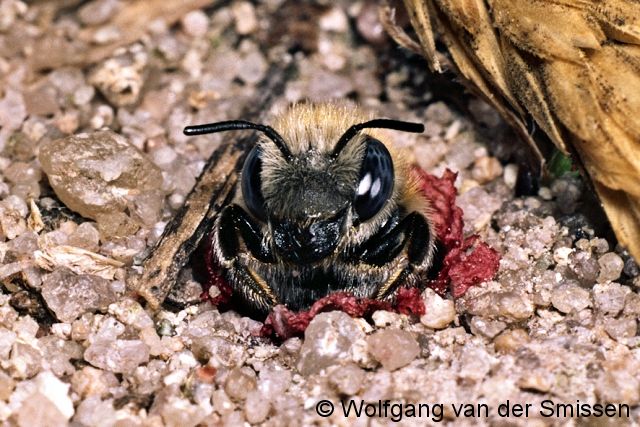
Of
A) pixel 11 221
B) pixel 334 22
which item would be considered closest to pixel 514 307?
pixel 11 221

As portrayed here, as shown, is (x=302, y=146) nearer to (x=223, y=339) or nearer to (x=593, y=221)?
(x=223, y=339)

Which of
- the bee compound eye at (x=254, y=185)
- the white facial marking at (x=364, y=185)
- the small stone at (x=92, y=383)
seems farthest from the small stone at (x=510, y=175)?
the small stone at (x=92, y=383)

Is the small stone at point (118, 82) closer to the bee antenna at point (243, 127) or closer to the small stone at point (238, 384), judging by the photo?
the bee antenna at point (243, 127)

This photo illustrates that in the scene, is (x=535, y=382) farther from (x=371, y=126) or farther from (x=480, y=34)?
(x=480, y=34)

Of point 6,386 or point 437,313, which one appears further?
point 437,313

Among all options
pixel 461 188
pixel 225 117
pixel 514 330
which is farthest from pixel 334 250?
pixel 225 117

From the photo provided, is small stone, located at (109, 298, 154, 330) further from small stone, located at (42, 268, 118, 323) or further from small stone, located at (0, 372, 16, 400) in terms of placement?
small stone, located at (0, 372, 16, 400)
